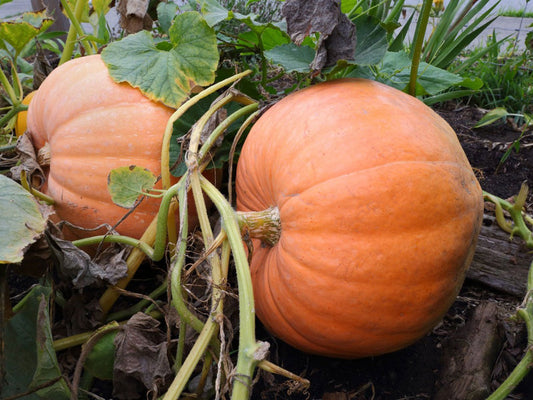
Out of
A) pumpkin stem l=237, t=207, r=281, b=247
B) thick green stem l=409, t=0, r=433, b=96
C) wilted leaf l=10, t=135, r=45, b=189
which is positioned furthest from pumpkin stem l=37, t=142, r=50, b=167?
thick green stem l=409, t=0, r=433, b=96

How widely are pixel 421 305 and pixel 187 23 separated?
2.66 feet

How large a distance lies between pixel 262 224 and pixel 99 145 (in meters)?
0.47

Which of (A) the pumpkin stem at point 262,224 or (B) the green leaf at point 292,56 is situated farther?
(B) the green leaf at point 292,56

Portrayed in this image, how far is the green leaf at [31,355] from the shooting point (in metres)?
0.81

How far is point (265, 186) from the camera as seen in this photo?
1026mm

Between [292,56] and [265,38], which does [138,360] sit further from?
[265,38]

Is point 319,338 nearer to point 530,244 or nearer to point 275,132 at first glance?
point 275,132

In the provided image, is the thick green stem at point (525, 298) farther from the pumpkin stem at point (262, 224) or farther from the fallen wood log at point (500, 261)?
the pumpkin stem at point (262, 224)

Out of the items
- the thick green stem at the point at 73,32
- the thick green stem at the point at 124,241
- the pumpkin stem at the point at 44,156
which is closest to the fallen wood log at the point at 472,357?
the thick green stem at the point at 124,241

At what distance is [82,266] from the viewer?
0.97 metres

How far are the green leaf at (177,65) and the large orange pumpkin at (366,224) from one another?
0.31 m

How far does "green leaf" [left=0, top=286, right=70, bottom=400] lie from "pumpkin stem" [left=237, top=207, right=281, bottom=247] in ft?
1.23

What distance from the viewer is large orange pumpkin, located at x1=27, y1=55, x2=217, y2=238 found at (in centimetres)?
117

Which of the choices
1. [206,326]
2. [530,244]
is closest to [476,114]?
[530,244]
